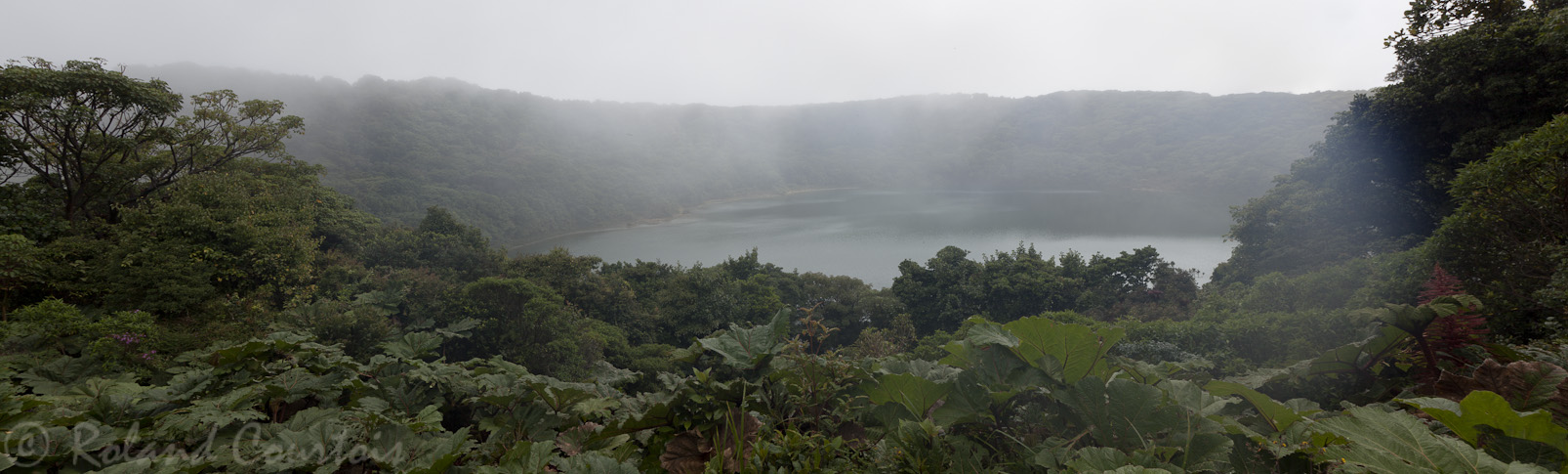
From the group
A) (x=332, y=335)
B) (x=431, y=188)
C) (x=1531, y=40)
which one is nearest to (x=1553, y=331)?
(x=1531, y=40)

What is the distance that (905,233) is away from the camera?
1994 inches

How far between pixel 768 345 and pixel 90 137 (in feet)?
52.3

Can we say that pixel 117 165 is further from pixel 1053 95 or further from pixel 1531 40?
pixel 1053 95

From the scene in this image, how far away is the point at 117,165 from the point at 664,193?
2717 inches

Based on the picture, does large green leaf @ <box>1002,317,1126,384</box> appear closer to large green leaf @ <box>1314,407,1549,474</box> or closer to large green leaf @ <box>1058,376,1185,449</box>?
large green leaf @ <box>1058,376,1185,449</box>

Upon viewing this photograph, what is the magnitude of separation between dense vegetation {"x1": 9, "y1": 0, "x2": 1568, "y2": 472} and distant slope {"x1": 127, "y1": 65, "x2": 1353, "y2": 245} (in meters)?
43.3

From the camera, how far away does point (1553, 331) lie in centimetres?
346

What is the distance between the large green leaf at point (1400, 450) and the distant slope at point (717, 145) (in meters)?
56.4

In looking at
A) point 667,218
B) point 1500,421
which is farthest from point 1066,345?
point 667,218

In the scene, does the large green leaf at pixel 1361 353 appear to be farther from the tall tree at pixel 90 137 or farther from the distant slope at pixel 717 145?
the distant slope at pixel 717 145

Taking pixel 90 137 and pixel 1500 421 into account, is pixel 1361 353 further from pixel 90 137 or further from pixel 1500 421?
pixel 90 137

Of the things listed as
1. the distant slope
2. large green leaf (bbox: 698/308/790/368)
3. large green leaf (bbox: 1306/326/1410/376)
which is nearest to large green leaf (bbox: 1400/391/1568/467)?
large green leaf (bbox: 1306/326/1410/376)

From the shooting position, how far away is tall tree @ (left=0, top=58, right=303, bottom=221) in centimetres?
909

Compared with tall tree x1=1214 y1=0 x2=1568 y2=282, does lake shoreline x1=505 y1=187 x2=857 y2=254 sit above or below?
below
